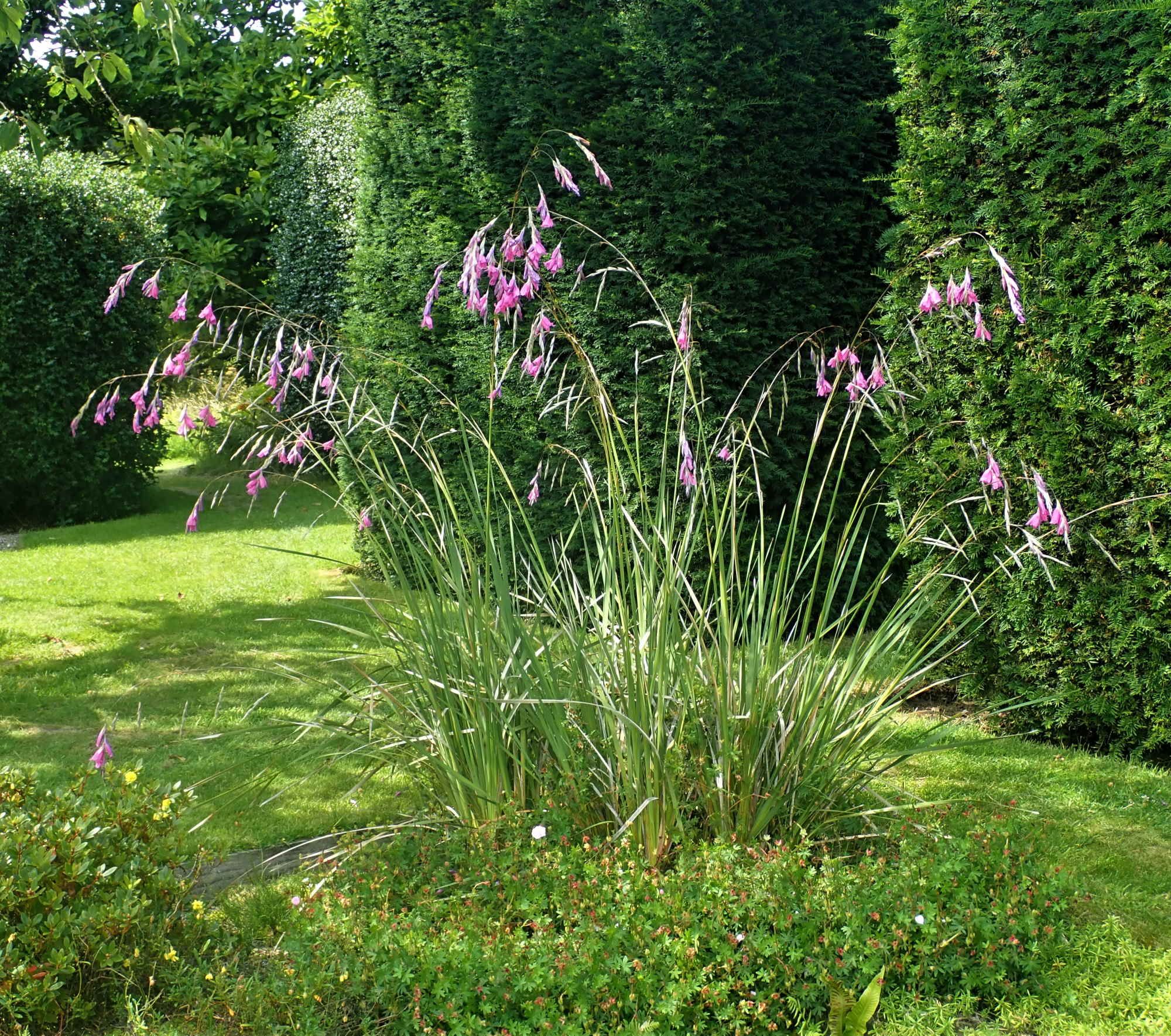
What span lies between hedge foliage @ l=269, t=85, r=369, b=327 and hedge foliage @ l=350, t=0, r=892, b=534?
21.2 ft

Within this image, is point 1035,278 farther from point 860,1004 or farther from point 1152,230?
point 860,1004

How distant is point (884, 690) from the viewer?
3.23 meters

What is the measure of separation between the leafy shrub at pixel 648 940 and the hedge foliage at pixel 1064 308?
1.69 metres

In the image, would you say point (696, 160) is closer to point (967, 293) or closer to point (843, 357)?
point (843, 357)

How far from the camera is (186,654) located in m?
6.34

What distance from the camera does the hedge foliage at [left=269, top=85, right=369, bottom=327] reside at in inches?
485

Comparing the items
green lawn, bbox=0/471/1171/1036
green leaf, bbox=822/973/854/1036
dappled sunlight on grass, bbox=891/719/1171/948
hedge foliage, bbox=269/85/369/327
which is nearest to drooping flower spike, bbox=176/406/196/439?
green lawn, bbox=0/471/1171/1036

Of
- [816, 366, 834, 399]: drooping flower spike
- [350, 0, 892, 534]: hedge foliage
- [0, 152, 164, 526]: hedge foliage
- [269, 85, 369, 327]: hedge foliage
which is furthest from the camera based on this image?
[269, 85, 369, 327]: hedge foliage

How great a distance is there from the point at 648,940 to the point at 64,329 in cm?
938

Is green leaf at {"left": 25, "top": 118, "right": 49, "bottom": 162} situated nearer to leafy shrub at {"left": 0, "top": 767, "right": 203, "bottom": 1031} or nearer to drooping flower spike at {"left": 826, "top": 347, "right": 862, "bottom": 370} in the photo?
leafy shrub at {"left": 0, "top": 767, "right": 203, "bottom": 1031}

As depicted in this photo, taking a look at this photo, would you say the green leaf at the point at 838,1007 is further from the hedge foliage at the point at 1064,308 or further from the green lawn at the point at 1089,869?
the hedge foliage at the point at 1064,308

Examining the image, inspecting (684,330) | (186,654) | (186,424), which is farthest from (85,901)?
(186,654)

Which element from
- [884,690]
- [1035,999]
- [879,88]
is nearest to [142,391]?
[884,690]

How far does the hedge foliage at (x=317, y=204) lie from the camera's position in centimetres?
1233
